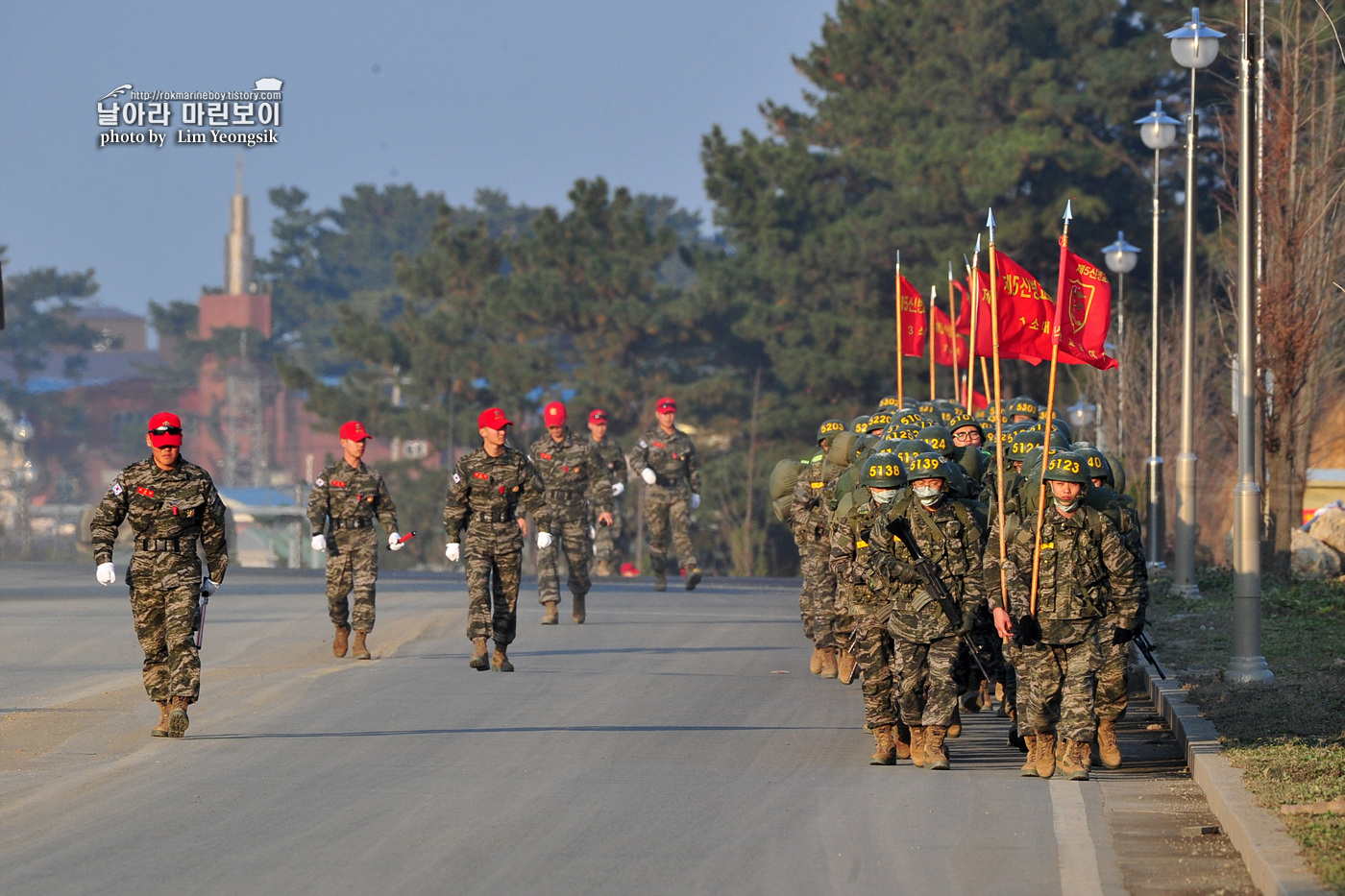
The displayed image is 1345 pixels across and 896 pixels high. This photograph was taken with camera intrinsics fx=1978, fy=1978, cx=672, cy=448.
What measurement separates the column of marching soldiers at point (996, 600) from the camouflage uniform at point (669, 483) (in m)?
11.3

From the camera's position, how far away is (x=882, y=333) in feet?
170

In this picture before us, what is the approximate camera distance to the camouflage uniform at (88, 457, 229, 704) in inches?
485

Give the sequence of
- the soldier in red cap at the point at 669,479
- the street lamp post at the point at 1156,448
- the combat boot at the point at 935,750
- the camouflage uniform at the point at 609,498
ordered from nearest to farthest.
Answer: the combat boot at the point at 935,750 → the camouflage uniform at the point at 609,498 → the soldier in red cap at the point at 669,479 → the street lamp post at the point at 1156,448

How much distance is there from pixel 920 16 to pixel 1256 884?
49739 millimetres

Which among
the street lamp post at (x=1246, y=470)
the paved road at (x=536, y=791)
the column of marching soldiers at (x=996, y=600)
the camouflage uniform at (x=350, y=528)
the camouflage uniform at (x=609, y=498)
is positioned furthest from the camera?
the camouflage uniform at (x=609, y=498)

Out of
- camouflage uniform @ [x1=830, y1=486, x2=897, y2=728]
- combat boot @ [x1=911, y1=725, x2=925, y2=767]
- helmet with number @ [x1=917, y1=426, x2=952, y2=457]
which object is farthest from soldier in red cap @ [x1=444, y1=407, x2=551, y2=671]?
combat boot @ [x1=911, y1=725, x2=925, y2=767]

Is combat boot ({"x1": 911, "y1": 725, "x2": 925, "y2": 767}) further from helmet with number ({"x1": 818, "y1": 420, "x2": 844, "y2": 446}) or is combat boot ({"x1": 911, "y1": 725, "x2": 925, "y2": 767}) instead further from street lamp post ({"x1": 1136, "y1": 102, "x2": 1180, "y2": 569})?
street lamp post ({"x1": 1136, "y1": 102, "x2": 1180, "y2": 569})

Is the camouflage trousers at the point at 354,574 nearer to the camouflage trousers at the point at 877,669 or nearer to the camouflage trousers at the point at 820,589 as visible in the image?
the camouflage trousers at the point at 820,589

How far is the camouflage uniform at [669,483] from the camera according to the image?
23922 mm

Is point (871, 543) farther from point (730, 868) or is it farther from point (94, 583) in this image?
point (94, 583)

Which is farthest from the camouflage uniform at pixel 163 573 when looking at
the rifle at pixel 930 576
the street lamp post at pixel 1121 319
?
the street lamp post at pixel 1121 319

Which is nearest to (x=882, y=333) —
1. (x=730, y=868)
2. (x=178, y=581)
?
(x=178, y=581)

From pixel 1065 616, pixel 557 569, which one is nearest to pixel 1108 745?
pixel 1065 616

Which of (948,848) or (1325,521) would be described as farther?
(1325,521)
